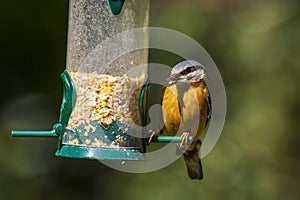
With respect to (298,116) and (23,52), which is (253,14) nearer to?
(298,116)

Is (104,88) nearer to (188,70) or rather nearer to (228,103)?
(188,70)

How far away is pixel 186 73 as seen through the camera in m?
5.45

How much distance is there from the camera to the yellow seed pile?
480 centimetres

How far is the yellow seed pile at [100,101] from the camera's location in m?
4.80

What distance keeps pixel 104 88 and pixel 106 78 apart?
2.5 inches

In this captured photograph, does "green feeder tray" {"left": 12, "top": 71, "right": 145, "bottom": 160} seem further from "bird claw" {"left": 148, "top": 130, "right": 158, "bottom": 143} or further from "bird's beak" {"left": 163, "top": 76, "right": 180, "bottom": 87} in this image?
"bird's beak" {"left": 163, "top": 76, "right": 180, "bottom": 87}

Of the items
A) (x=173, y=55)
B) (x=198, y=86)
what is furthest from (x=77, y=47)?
(x=173, y=55)

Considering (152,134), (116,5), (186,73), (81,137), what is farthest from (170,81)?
(81,137)

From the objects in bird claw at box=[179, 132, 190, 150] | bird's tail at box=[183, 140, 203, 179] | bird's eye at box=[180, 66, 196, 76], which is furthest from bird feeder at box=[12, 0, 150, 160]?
bird's tail at box=[183, 140, 203, 179]

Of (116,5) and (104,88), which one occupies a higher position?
(116,5)

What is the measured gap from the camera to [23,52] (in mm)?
8320

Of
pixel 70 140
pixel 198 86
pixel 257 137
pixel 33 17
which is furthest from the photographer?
pixel 33 17

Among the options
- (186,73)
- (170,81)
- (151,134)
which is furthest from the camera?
(186,73)

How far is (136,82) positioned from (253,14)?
3.42m
